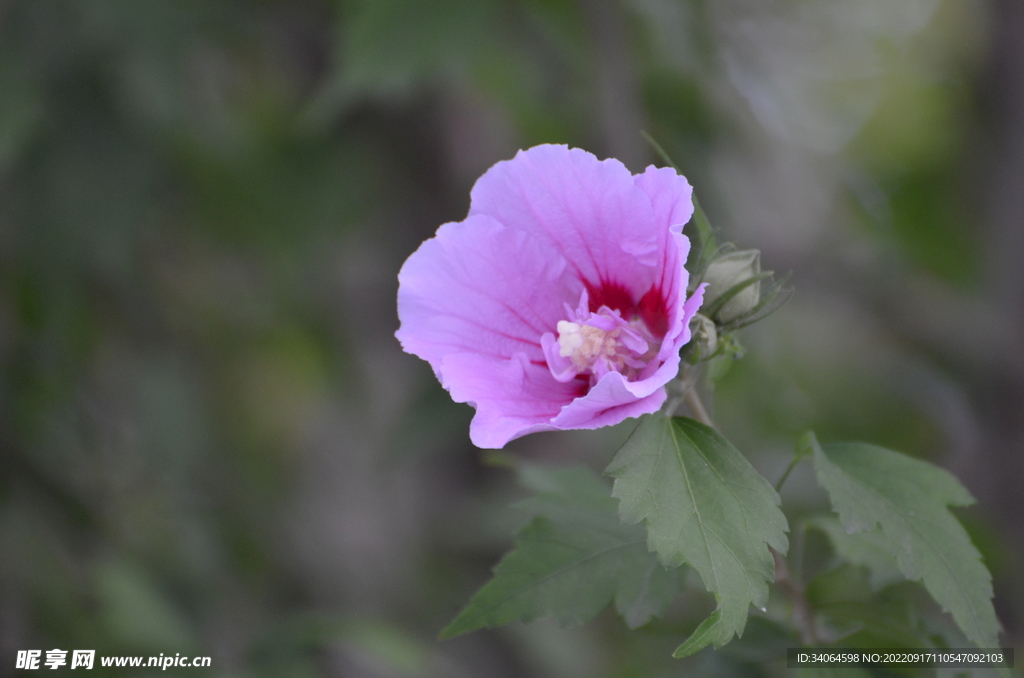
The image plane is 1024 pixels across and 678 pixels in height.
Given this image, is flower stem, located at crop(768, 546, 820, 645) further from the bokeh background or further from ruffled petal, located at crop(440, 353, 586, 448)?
the bokeh background

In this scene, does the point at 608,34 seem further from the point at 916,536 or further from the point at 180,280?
the point at 180,280

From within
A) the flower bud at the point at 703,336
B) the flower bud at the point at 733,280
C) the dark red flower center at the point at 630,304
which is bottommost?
the flower bud at the point at 703,336

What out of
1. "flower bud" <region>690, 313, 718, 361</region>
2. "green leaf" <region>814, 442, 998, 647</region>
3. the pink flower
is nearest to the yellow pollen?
the pink flower

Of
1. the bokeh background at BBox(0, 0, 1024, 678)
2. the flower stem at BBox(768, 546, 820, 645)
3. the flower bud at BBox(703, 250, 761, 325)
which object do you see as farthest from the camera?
the bokeh background at BBox(0, 0, 1024, 678)

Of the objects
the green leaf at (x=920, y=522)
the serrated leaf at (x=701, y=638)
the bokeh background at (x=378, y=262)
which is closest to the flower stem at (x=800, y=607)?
the green leaf at (x=920, y=522)

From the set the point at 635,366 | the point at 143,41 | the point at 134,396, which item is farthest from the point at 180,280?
the point at 635,366

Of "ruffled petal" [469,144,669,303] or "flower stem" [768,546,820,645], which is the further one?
"flower stem" [768,546,820,645]

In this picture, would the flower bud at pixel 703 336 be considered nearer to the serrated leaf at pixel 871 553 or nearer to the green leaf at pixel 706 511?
the green leaf at pixel 706 511
